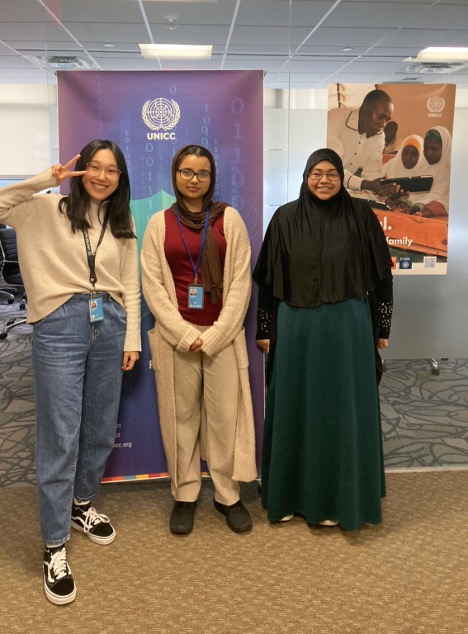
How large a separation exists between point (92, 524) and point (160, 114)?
170 centimetres

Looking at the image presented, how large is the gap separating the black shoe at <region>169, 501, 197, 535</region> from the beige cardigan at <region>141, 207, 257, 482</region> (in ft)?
0.86

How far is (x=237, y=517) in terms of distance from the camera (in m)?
2.25

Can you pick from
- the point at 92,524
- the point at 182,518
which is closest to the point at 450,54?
the point at 182,518

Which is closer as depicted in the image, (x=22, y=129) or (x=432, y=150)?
(x=432, y=150)

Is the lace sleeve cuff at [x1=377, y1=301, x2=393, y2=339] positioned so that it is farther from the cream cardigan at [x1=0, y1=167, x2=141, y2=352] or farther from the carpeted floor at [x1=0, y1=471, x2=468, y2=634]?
the cream cardigan at [x1=0, y1=167, x2=141, y2=352]

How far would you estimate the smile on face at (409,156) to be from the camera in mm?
2646

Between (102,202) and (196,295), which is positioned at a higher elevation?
(102,202)

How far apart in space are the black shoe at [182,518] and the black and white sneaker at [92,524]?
24 centimetres

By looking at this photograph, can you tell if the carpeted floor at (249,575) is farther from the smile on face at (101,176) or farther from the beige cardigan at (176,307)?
the smile on face at (101,176)

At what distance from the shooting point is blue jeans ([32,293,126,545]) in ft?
6.05

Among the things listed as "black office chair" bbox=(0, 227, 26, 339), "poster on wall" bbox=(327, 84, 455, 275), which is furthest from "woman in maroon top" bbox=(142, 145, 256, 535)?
"black office chair" bbox=(0, 227, 26, 339)

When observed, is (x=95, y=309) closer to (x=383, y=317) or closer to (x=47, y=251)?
(x=47, y=251)

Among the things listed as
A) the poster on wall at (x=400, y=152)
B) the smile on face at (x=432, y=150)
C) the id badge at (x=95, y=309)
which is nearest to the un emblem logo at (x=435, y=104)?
the poster on wall at (x=400, y=152)

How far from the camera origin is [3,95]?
7730mm
